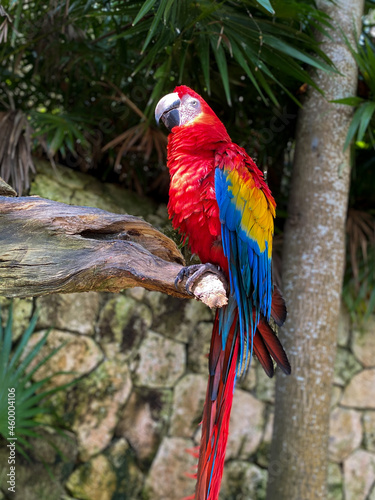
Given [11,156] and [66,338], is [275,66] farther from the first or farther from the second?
[66,338]

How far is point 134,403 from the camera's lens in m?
2.08

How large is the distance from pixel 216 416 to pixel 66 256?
0.46 m

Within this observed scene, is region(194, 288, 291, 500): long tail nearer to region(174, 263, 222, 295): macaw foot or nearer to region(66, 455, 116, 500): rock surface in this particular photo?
region(174, 263, 222, 295): macaw foot

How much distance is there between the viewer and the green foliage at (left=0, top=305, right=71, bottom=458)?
1654 mm

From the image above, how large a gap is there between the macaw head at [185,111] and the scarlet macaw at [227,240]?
26 mm

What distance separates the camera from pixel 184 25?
150cm

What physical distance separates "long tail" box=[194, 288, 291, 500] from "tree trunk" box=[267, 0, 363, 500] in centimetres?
56

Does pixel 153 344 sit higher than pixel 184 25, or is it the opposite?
pixel 184 25

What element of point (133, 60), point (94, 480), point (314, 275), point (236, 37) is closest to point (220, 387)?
point (314, 275)

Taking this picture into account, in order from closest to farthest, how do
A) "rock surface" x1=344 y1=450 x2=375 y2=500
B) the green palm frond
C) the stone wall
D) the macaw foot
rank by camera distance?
the macaw foot → the green palm frond → the stone wall → "rock surface" x1=344 y1=450 x2=375 y2=500

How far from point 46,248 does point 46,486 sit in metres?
1.25

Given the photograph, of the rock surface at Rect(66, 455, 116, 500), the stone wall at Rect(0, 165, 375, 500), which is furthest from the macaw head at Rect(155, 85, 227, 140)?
the rock surface at Rect(66, 455, 116, 500)

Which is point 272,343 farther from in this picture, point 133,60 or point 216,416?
point 133,60

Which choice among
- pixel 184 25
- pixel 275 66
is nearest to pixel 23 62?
pixel 184 25
